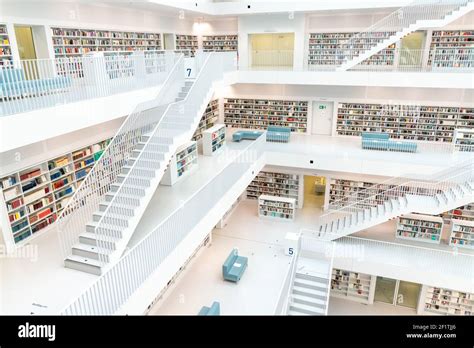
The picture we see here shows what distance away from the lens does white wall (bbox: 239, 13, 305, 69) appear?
550 inches

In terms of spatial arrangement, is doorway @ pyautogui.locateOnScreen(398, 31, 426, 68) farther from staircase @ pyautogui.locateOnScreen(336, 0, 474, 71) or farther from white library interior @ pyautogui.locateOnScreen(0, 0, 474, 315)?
staircase @ pyautogui.locateOnScreen(336, 0, 474, 71)

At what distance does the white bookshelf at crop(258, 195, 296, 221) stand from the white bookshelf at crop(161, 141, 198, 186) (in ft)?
12.5

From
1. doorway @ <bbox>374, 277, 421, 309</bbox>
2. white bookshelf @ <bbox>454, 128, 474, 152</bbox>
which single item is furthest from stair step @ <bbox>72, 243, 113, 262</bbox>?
white bookshelf @ <bbox>454, 128, 474, 152</bbox>

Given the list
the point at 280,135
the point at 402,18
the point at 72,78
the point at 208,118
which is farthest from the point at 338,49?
the point at 72,78

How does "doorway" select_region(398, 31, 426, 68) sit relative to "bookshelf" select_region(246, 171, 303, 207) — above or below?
above

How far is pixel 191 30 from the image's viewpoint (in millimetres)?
14984

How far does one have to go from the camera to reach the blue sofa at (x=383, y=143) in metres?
12.3

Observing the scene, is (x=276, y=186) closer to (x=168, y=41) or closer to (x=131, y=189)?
(x=168, y=41)

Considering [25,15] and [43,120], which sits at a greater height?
[25,15]

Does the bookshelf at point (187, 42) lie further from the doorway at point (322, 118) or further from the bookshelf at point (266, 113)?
the doorway at point (322, 118)

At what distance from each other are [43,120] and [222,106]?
1057 cm
